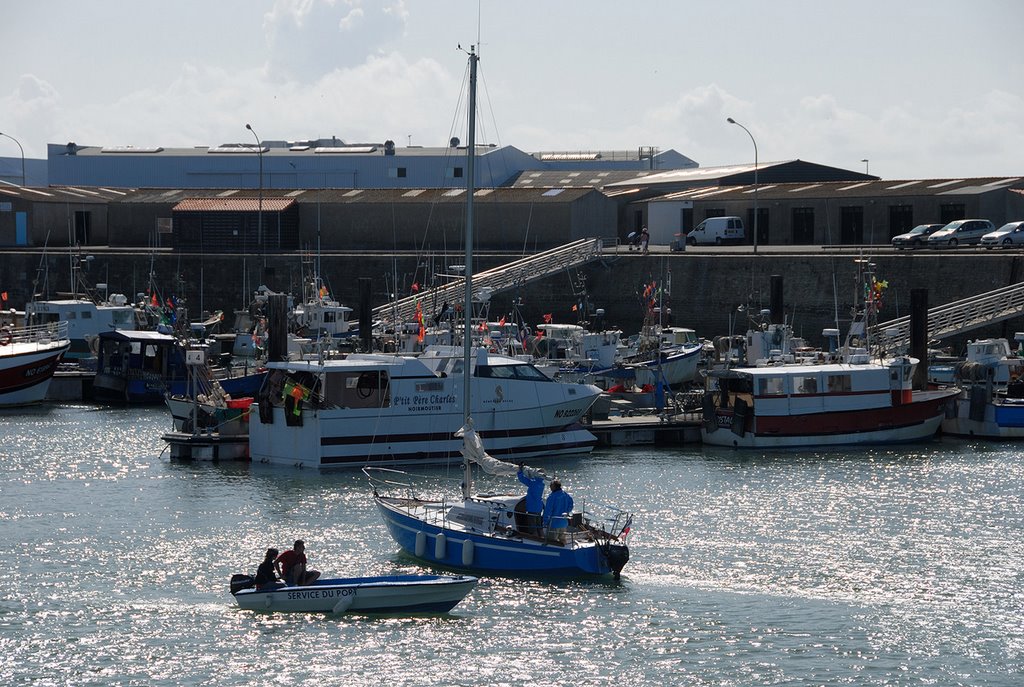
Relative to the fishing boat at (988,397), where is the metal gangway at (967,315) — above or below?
above

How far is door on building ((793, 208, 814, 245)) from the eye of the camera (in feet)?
266

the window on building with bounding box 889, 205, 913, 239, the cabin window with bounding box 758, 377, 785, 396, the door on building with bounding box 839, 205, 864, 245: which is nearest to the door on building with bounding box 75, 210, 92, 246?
the door on building with bounding box 839, 205, 864, 245

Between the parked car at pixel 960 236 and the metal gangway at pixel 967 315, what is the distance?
986cm

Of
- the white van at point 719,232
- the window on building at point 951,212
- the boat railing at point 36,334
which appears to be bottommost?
the boat railing at point 36,334

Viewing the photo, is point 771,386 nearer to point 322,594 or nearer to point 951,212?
point 322,594

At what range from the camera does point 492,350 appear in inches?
1999

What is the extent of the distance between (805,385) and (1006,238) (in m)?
26.6

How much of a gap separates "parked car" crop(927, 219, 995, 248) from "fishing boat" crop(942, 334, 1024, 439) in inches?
804

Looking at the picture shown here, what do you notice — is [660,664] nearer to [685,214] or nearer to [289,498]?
[289,498]

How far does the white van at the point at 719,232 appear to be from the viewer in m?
80.1

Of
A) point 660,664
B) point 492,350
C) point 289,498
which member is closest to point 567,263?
point 492,350

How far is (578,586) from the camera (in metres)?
29.9

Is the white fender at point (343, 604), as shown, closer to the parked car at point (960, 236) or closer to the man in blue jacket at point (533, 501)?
the man in blue jacket at point (533, 501)

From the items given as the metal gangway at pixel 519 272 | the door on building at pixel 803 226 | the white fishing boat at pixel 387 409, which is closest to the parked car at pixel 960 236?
the door on building at pixel 803 226
